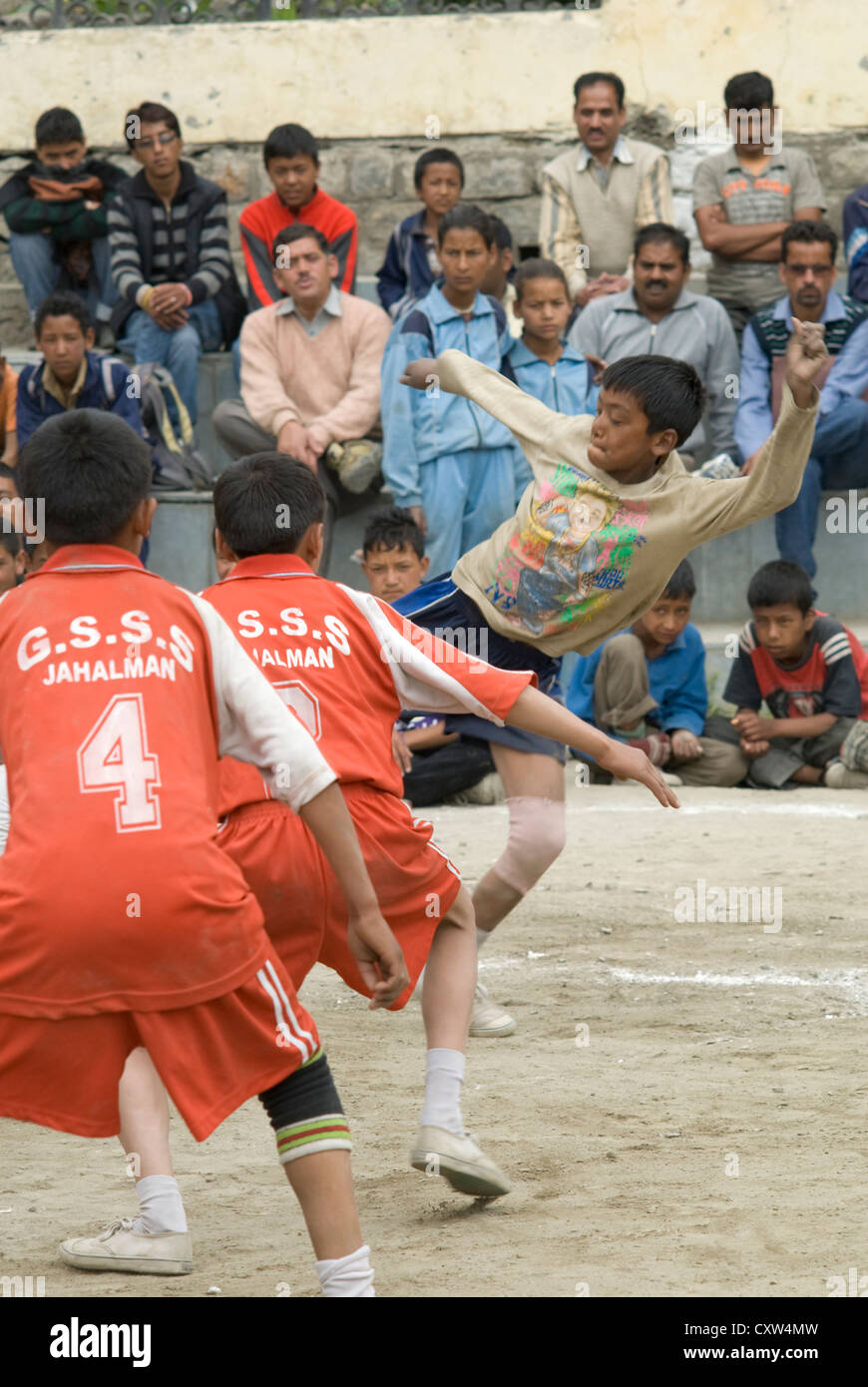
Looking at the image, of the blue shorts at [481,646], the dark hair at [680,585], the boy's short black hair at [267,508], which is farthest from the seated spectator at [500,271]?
the boy's short black hair at [267,508]

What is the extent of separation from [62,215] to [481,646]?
243 inches

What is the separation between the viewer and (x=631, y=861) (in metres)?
6.38

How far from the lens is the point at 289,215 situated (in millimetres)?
9508

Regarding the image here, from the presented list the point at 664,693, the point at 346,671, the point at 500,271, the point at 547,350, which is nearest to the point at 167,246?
the point at 500,271

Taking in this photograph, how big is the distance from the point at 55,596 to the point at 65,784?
295mm

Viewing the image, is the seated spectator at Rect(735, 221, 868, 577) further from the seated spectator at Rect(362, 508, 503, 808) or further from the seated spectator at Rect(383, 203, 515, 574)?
the seated spectator at Rect(362, 508, 503, 808)

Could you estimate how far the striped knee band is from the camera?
2.69 meters

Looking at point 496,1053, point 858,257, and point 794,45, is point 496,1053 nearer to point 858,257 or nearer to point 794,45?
point 858,257

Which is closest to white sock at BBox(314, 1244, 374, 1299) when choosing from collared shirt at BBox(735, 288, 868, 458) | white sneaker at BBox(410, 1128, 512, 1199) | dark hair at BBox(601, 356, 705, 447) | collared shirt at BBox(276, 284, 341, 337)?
white sneaker at BBox(410, 1128, 512, 1199)

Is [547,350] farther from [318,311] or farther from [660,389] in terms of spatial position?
[660,389]

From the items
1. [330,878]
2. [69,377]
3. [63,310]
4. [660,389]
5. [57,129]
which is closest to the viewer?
[330,878]

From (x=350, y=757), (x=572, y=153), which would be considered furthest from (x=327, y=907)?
(x=572, y=153)

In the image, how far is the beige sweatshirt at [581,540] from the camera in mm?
4418

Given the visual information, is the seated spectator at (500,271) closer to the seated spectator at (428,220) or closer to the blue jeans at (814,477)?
the seated spectator at (428,220)
